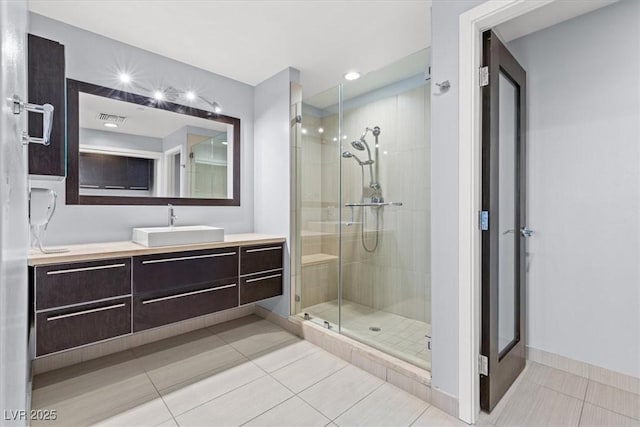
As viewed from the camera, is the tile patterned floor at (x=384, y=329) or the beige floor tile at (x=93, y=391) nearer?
the beige floor tile at (x=93, y=391)

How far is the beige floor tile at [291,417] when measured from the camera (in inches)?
63.2

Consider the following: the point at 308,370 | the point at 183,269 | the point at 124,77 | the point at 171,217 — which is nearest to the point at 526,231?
the point at 308,370

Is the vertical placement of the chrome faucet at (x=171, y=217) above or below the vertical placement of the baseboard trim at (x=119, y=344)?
above

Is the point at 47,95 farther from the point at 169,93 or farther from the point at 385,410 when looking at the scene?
the point at 385,410

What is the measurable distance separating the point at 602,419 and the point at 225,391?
211cm

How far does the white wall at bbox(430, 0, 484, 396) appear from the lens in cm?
166

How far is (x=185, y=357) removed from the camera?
2.31m

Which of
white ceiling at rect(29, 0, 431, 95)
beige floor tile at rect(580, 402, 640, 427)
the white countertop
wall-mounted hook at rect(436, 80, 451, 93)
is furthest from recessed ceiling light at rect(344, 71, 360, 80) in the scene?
Answer: beige floor tile at rect(580, 402, 640, 427)

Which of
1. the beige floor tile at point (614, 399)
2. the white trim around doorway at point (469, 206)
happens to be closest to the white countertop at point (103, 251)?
the white trim around doorway at point (469, 206)

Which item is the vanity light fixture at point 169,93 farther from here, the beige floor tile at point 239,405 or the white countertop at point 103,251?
the beige floor tile at point 239,405

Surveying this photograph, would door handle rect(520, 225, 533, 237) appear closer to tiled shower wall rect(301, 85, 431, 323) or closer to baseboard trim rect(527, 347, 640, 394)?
tiled shower wall rect(301, 85, 431, 323)

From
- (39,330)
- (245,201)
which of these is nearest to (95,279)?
(39,330)

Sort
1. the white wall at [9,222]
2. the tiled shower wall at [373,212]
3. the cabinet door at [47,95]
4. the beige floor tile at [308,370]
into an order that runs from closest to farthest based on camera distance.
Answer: the white wall at [9,222] < the cabinet door at [47,95] < the beige floor tile at [308,370] < the tiled shower wall at [373,212]

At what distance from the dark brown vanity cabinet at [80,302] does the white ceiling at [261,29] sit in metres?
1.66
